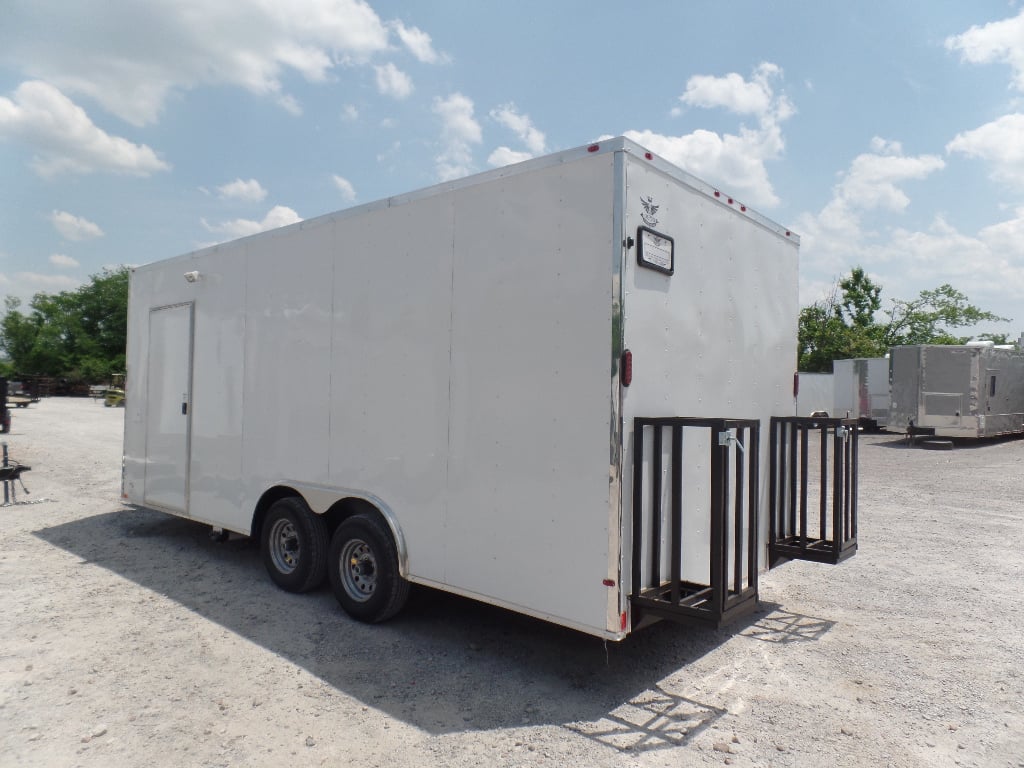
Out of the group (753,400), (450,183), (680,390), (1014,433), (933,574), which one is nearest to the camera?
(680,390)

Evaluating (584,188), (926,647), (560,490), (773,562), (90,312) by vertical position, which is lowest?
(926,647)

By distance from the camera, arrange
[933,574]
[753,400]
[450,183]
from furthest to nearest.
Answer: [933,574] → [753,400] → [450,183]

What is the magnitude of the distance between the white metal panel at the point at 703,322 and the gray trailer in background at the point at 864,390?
66.8 feet

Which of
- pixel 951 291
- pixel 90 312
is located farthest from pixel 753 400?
pixel 90 312

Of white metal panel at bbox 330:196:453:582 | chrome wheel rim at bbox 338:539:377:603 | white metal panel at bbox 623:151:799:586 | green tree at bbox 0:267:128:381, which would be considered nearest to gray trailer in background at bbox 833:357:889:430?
white metal panel at bbox 623:151:799:586

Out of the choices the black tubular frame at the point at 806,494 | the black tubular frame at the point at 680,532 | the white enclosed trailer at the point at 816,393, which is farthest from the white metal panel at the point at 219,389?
the white enclosed trailer at the point at 816,393

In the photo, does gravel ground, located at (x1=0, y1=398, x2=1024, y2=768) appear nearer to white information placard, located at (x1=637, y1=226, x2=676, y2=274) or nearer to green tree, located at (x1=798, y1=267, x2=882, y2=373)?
white information placard, located at (x1=637, y1=226, x2=676, y2=274)

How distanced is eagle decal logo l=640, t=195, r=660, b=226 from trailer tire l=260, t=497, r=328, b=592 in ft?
10.7

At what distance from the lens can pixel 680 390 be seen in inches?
158

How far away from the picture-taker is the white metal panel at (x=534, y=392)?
3.56 m

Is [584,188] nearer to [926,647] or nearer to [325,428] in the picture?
[325,428]

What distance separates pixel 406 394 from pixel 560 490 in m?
1.35

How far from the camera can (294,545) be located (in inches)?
220

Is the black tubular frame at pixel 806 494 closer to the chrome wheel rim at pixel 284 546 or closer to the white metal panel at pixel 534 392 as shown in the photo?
the white metal panel at pixel 534 392
